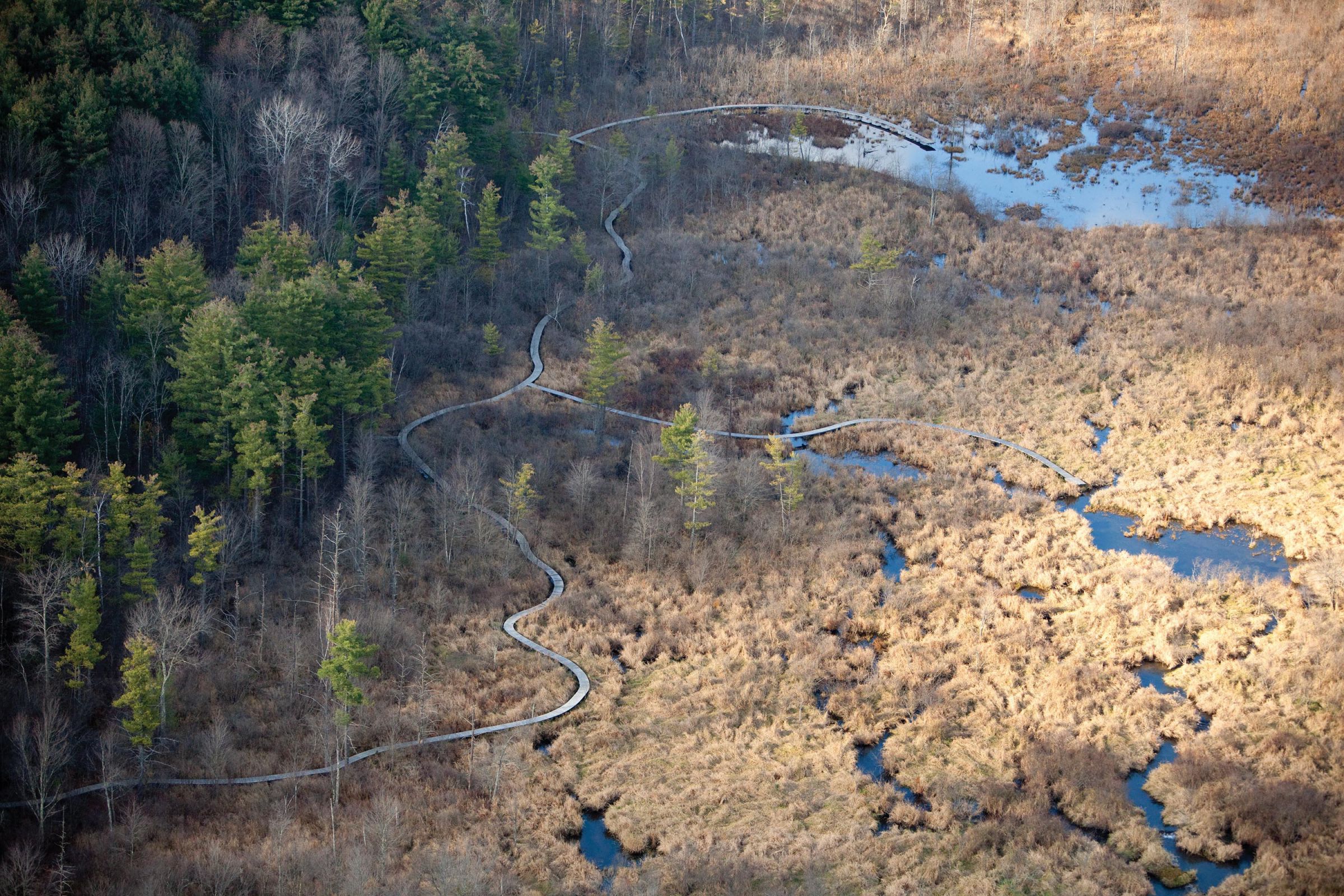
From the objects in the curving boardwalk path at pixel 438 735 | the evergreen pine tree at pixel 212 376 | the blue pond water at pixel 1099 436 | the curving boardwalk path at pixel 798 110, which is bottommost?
the curving boardwalk path at pixel 438 735

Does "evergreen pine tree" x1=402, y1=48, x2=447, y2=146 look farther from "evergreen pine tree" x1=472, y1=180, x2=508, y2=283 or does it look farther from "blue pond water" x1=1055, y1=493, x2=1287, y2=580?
"blue pond water" x1=1055, y1=493, x2=1287, y2=580

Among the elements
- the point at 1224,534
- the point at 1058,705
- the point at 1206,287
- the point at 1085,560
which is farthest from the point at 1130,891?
the point at 1206,287

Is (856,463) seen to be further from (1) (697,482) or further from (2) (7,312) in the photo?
(2) (7,312)

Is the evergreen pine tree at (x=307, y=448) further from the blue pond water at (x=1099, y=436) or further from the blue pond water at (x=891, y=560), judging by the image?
the blue pond water at (x=1099, y=436)

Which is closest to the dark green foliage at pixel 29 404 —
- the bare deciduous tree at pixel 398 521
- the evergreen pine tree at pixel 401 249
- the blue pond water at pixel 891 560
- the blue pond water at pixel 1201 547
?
the bare deciduous tree at pixel 398 521

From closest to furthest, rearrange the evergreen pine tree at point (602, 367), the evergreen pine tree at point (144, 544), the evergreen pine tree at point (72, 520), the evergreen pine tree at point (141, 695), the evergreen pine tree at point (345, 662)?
the evergreen pine tree at point (141, 695), the evergreen pine tree at point (345, 662), the evergreen pine tree at point (72, 520), the evergreen pine tree at point (144, 544), the evergreen pine tree at point (602, 367)

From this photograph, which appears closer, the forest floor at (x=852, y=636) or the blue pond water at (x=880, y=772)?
the forest floor at (x=852, y=636)

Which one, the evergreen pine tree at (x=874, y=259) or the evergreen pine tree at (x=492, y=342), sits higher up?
the evergreen pine tree at (x=874, y=259)
